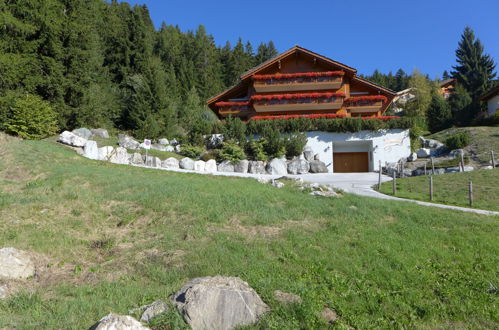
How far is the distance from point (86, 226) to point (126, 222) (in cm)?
100

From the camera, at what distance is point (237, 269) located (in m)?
5.42

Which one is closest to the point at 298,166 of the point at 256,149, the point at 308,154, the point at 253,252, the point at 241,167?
the point at 308,154

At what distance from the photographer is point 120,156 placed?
2111 centimetres

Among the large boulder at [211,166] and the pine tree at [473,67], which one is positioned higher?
the pine tree at [473,67]

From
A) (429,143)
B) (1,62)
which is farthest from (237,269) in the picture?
(429,143)

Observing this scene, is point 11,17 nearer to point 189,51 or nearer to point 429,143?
point 429,143

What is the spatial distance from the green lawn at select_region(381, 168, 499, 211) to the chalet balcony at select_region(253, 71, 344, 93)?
1476 cm

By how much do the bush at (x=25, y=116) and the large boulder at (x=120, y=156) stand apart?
5.78 metres

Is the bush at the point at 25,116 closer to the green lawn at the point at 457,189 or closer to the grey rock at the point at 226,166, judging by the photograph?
the grey rock at the point at 226,166

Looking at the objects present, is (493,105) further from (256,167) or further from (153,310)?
(153,310)

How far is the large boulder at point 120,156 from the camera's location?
68.0ft

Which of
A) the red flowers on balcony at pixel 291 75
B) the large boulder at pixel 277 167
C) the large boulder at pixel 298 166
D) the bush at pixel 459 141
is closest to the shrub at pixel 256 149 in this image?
the large boulder at pixel 277 167

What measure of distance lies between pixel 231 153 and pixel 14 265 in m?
18.6

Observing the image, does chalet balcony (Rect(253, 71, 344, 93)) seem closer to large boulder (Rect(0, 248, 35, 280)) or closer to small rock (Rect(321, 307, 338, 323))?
large boulder (Rect(0, 248, 35, 280))
